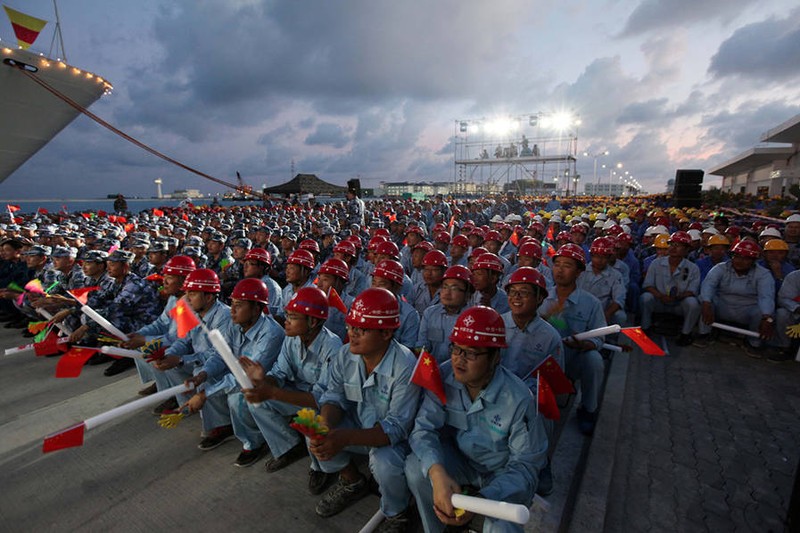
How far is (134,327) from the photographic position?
5.77 meters

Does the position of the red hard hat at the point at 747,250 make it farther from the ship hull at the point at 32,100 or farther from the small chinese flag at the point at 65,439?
the ship hull at the point at 32,100

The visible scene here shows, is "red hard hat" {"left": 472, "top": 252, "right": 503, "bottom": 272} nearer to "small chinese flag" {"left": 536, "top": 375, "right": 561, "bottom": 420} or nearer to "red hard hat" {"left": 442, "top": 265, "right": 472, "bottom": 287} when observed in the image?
"red hard hat" {"left": 442, "top": 265, "right": 472, "bottom": 287}

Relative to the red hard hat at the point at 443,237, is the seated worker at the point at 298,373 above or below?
below

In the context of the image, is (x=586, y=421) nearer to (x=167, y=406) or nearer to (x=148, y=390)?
(x=167, y=406)

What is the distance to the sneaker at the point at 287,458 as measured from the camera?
341cm

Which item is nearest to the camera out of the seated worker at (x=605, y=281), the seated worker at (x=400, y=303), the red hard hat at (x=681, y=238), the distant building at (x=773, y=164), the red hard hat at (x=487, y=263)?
the seated worker at (x=400, y=303)

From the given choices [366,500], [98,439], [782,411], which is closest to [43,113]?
[98,439]

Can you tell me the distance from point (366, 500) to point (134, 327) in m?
4.81

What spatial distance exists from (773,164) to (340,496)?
132ft

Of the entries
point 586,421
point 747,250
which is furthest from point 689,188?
point 586,421

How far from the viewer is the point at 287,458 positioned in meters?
3.51

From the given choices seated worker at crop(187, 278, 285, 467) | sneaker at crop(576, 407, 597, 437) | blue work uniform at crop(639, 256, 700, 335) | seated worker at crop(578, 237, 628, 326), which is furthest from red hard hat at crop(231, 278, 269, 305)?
blue work uniform at crop(639, 256, 700, 335)

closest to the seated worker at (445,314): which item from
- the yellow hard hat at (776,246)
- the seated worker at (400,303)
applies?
the seated worker at (400,303)

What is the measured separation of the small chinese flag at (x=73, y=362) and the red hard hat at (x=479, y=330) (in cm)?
302
